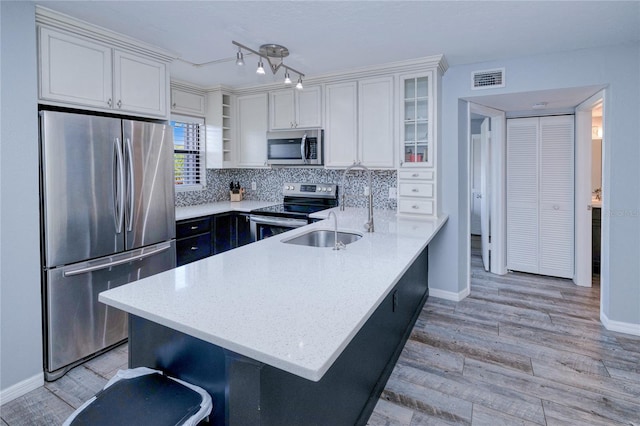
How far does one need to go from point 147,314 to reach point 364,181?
3166 mm

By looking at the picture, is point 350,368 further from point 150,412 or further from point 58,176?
point 58,176

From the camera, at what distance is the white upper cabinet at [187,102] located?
402 centimetres

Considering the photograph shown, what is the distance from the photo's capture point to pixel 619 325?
304cm

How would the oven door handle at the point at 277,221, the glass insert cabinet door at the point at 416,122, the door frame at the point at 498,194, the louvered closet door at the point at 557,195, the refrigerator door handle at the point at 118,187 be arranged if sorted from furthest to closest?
1. the door frame at the point at 498,194
2. the louvered closet door at the point at 557,195
3. the oven door handle at the point at 277,221
4. the glass insert cabinet door at the point at 416,122
5. the refrigerator door handle at the point at 118,187

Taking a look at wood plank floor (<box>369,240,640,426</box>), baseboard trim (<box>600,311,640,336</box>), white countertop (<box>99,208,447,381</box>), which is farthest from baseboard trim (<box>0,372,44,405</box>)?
baseboard trim (<box>600,311,640,336</box>)

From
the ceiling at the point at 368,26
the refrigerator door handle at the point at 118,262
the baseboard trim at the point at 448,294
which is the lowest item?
the baseboard trim at the point at 448,294

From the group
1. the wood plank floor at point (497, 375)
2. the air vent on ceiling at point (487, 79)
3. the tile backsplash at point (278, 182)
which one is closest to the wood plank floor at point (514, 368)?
the wood plank floor at point (497, 375)

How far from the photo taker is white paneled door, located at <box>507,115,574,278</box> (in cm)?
428

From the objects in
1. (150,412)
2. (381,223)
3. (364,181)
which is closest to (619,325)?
(381,223)

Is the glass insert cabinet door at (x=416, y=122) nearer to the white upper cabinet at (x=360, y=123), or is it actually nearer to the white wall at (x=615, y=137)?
the white upper cabinet at (x=360, y=123)

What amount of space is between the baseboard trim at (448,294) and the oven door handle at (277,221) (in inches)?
60.8

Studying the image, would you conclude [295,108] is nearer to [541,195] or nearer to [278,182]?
[278,182]

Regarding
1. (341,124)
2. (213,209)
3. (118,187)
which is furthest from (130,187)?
(341,124)

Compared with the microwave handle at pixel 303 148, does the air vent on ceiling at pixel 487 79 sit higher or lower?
higher
